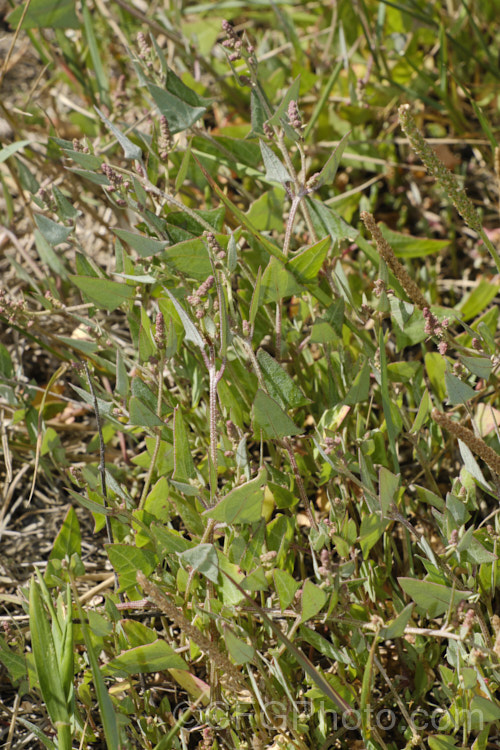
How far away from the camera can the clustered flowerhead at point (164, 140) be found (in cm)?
126

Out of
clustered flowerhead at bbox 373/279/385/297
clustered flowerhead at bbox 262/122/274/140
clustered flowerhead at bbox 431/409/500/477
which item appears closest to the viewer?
clustered flowerhead at bbox 431/409/500/477

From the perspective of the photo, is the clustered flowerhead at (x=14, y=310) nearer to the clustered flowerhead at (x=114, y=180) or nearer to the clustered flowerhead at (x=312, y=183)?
the clustered flowerhead at (x=114, y=180)

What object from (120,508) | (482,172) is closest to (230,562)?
(120,508)

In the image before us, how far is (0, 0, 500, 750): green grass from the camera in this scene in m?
1.02

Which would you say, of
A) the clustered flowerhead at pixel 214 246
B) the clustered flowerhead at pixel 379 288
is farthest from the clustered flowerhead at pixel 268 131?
the clustered flowerhead at pixel 379 288

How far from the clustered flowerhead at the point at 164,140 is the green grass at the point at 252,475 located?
0.4 inches

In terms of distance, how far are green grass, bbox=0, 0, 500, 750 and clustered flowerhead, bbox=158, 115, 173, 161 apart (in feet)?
0.03

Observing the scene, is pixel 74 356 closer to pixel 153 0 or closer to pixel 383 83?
pixel 383 83

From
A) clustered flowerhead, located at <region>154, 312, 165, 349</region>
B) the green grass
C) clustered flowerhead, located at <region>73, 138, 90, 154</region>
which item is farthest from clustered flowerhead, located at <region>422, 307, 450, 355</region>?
clustered flowerhead, located at <region>73, 138, 90, 154</region>

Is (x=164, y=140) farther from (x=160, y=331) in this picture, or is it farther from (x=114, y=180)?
(x=160, y=331)

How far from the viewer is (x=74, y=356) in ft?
5.05

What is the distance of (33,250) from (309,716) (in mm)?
1543

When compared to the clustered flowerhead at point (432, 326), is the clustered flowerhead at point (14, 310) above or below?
below

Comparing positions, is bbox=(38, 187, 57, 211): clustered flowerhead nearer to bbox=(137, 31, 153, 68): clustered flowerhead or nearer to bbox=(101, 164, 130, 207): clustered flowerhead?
bbox=(101, 164, 130, 207): clustered flowerhead
